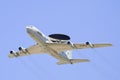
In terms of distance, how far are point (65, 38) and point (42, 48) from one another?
10.9 meters

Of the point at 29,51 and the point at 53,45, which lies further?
the point at 29,51

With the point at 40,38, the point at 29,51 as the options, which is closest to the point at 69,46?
the point at 40,38

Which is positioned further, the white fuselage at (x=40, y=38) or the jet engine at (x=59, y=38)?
the white fuselage at (x=40, y=38)

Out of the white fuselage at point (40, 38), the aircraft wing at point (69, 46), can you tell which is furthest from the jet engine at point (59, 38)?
the aircraft wing at point (69, 46)

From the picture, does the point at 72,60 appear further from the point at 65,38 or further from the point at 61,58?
the point at 65,38

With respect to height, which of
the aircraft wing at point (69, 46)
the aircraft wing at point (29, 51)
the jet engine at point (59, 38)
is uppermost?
the jet engine at point (59, 38)

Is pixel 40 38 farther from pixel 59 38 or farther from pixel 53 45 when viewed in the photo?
pixel 59 38

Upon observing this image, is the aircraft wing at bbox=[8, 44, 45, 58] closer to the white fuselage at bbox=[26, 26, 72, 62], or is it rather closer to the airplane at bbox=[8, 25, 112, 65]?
the airplane at bbox=[8, 25, 112, 65]

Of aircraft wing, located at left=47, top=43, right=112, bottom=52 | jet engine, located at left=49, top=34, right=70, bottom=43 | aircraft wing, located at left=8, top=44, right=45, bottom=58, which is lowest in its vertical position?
aircraft wing, located at left=8, top=44, right=45, bottom=58

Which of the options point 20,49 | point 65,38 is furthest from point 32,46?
point 65,38

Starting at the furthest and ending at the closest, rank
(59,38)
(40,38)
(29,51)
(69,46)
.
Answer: (29,51)
(40,38)
(69,46)
(59,38)

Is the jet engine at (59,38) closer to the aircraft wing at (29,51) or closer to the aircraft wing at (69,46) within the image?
the aircraft wing at (69,46)

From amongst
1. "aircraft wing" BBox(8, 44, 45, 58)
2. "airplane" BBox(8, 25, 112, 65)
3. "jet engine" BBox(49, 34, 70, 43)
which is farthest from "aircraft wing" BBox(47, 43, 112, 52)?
"aircraft wing" BBox(8, 44, 45, 58)

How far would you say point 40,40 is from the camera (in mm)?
169125
